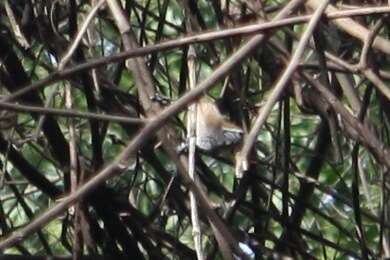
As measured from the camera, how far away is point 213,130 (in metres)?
1.96

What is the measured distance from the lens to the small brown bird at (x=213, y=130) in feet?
6.40

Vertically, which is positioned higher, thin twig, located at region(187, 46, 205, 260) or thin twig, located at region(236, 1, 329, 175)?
thin twig, located at region(236, 1, 329, 175)

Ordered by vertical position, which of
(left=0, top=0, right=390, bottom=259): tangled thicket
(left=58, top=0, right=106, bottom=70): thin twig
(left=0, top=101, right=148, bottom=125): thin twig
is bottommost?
(left=0, top=0, right=390, bottom=259): tangled thicket

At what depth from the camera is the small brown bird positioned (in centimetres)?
195

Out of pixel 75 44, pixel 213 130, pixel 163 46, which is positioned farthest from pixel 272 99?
pixel 213 130

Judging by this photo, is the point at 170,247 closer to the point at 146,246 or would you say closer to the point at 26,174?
the point at 146,246

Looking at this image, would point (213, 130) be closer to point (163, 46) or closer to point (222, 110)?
point (222, 110)

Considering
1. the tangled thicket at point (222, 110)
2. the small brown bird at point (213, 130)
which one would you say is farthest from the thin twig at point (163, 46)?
the small brown bird at point (213, 130)

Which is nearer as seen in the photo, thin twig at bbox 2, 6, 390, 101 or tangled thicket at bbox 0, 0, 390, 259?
thin twig at bbox 2, 6, 390, 101

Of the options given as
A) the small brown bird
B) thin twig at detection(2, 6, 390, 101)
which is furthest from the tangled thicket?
thin twig at detection(2, 6, 390, 101)

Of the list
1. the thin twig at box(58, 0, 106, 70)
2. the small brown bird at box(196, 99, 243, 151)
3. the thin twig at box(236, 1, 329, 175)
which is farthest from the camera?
the small brown bird at box(196, 99, 243, 151)

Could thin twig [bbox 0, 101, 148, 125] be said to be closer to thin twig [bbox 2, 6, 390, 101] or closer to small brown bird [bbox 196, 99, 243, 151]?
thin twig [bbox 2, 6, 390, 101]

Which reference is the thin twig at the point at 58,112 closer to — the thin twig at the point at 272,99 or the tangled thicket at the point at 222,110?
the thin twig at the point at 272,99

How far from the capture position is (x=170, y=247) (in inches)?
93.0
